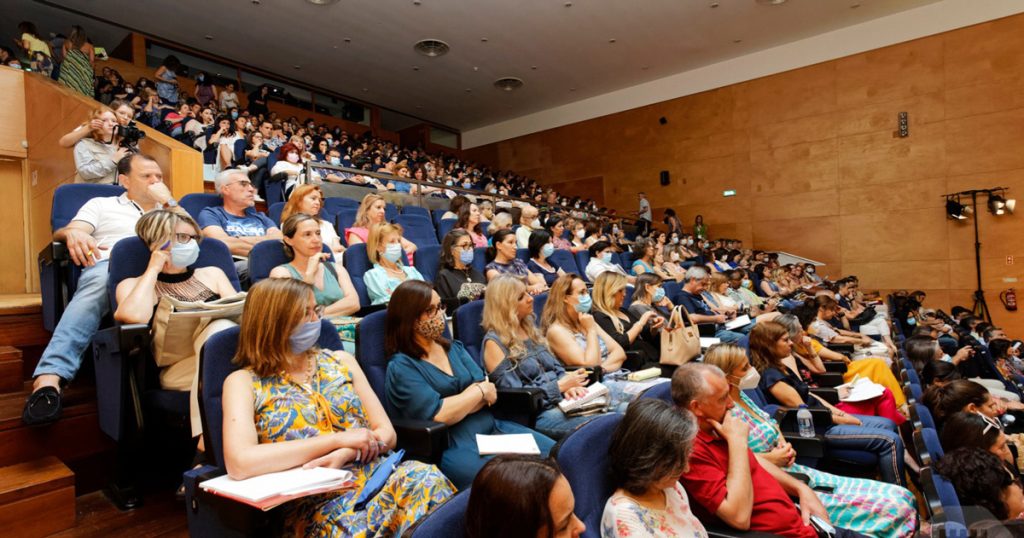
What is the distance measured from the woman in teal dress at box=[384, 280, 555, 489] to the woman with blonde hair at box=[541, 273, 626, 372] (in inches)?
23.6

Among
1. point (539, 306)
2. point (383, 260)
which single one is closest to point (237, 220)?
point (383, 260)

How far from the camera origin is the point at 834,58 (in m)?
8.53

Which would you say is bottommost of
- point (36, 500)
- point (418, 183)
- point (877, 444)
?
point (877, 444)

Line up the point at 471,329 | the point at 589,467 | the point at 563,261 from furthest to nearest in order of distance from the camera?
1. the point at 563,261
2. the point at 471,329
3. the point at 589,467

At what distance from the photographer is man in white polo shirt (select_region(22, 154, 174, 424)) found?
63.7 inches

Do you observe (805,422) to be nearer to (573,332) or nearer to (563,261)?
(573,332)

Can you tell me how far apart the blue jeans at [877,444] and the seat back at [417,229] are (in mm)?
3083

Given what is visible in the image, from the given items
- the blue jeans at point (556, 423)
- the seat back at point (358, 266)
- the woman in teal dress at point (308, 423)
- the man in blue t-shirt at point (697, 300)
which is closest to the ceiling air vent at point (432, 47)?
the man in blue t-shirt at point (697, 300)

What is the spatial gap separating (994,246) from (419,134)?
1065cm

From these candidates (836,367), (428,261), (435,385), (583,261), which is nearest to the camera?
(435,385)

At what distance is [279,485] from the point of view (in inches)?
38.1

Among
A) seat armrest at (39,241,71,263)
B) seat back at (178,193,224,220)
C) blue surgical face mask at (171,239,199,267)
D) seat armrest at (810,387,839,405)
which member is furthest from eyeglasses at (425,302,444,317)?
seat armrest at (810,387,839,405)

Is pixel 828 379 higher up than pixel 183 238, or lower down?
lower down

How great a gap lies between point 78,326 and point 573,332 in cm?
185
